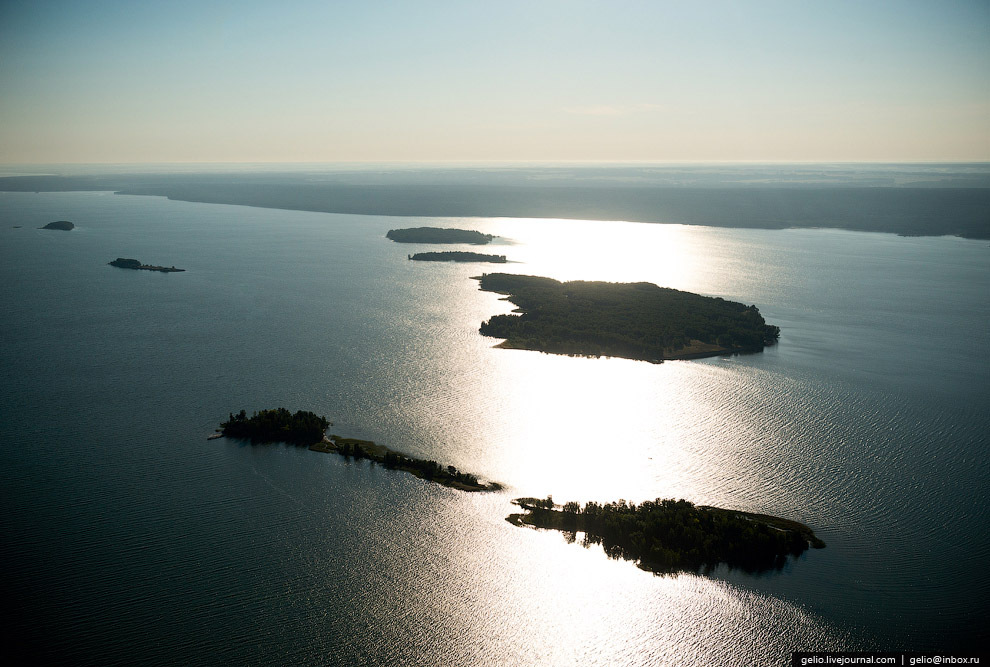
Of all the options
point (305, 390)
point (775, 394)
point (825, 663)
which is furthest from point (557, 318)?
point (825, 663)

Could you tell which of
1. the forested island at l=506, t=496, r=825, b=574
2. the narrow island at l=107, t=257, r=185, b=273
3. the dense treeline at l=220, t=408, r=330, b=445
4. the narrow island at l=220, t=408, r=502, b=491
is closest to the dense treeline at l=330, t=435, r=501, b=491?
the narrow island at l=220, t=408, r=502, b=491

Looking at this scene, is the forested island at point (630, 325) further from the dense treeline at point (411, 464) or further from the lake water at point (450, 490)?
the dense treeline at point (411, 464)

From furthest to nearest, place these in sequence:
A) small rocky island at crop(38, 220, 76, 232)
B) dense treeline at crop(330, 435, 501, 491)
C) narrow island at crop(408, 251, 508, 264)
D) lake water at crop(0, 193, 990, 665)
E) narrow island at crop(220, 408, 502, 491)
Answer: small rocky island at crop(38, 220, 76, 232)
narrow island at crop(408, 251, 508, 264)
narrow island at crop(220, 408, 502, 491)
dense treeline at crop(330, 435, 501, 491)
lake water at crop(0, 193, 990, 665)

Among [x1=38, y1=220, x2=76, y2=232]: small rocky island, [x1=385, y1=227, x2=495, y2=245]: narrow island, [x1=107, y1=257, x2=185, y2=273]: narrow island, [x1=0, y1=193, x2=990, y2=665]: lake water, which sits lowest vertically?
[x1=0, y1=193, x2=990, y2=665]: lake water

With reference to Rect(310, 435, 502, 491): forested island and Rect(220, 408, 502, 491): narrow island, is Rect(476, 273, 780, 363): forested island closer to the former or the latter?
Rect(220, 408, 502, 491): narrow island

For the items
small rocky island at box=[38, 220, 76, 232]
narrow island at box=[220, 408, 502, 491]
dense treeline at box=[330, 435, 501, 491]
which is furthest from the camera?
small rocky island at box=[38, 220, 76, 232]

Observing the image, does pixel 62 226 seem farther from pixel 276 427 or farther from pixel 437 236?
pixel 276 427

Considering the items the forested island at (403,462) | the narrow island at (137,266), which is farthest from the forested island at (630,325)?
the narrow island at (137,266)
